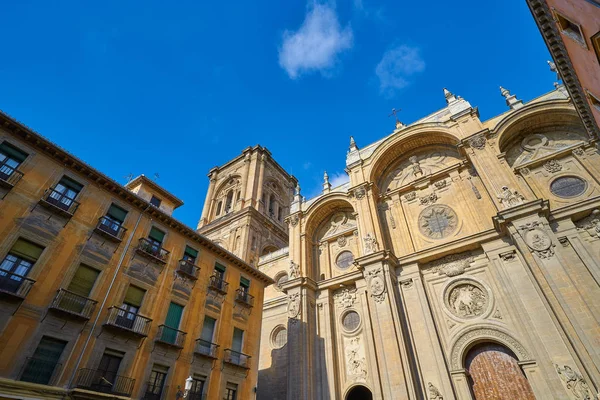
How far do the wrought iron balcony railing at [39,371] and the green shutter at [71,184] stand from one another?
20.7 ft

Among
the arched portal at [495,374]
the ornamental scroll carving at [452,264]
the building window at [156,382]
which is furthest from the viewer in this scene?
the ornamental scroll carving at [452,264]

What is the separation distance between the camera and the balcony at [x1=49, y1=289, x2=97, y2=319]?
10.8m

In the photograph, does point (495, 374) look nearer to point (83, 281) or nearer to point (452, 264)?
point (452, 264)

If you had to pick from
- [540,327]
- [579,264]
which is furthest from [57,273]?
[579,264]

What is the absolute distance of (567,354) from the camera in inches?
500

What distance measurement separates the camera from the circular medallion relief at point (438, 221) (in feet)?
65.8

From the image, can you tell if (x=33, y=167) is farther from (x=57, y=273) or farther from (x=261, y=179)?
(x=261, y=179)

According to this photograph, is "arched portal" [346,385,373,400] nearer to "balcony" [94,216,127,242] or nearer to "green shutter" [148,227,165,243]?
"green shutter" [148,227,165,243]

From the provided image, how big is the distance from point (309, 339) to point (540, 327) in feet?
39.4

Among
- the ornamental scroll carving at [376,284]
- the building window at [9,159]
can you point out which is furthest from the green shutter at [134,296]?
the ornamental scroll carving at [376,284]

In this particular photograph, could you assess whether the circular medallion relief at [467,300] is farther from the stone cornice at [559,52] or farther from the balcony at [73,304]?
the balcony at [73,304]

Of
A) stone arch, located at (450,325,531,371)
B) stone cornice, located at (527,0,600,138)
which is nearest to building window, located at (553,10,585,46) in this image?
stone cornice, located at (527,0,600,138)

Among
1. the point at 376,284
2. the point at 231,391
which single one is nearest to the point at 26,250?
the point at 231,391

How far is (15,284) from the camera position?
1016cm
